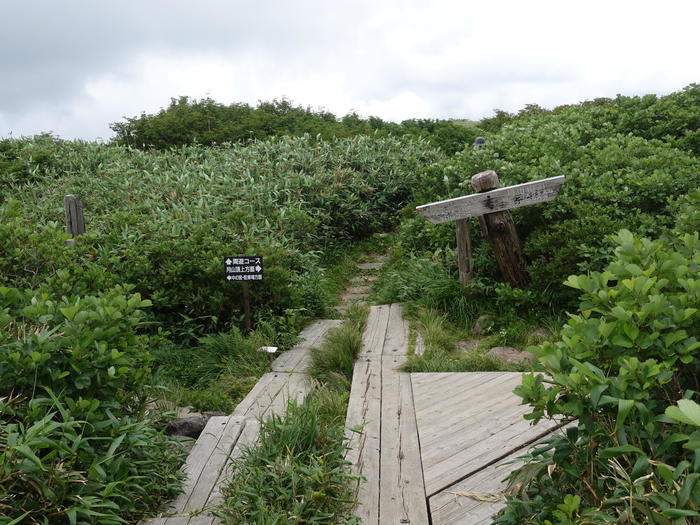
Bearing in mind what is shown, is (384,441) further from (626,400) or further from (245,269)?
(245,269)

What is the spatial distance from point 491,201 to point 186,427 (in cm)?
390

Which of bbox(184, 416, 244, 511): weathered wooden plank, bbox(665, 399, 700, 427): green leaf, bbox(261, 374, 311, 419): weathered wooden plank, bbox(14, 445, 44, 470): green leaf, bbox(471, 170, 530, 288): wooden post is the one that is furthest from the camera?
bbox(471, 170, 530, 288): wooden post

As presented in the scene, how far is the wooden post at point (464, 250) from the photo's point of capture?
7023 millimetres

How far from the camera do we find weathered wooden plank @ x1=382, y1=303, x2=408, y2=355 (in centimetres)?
580

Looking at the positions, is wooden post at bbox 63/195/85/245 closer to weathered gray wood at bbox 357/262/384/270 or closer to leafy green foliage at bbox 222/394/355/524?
weathered gray wood at bbox 357/262/384/270

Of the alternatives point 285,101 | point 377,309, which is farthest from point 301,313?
point 285,101

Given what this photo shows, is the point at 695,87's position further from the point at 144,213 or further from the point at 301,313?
the point at 144,213

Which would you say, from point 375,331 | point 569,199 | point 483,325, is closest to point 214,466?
point 375,331

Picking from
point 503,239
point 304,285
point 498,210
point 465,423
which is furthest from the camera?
point 304,285

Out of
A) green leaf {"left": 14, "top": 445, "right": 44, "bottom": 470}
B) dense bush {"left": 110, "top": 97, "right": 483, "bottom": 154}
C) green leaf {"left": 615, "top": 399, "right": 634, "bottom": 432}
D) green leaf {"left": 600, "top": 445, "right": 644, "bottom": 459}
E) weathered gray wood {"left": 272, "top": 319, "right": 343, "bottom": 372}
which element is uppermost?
dense bush {"left": 110, "top": 97, "right": 483, "bottom": 154}

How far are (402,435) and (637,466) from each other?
85.2 inches

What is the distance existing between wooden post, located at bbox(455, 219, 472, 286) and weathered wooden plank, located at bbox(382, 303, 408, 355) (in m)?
0.86

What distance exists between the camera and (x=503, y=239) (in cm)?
678

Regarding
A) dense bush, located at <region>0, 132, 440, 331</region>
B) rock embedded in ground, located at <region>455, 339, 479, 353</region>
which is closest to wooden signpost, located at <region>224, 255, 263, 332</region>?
dense bush, located at <region>0, 132, 440, 331</region>
